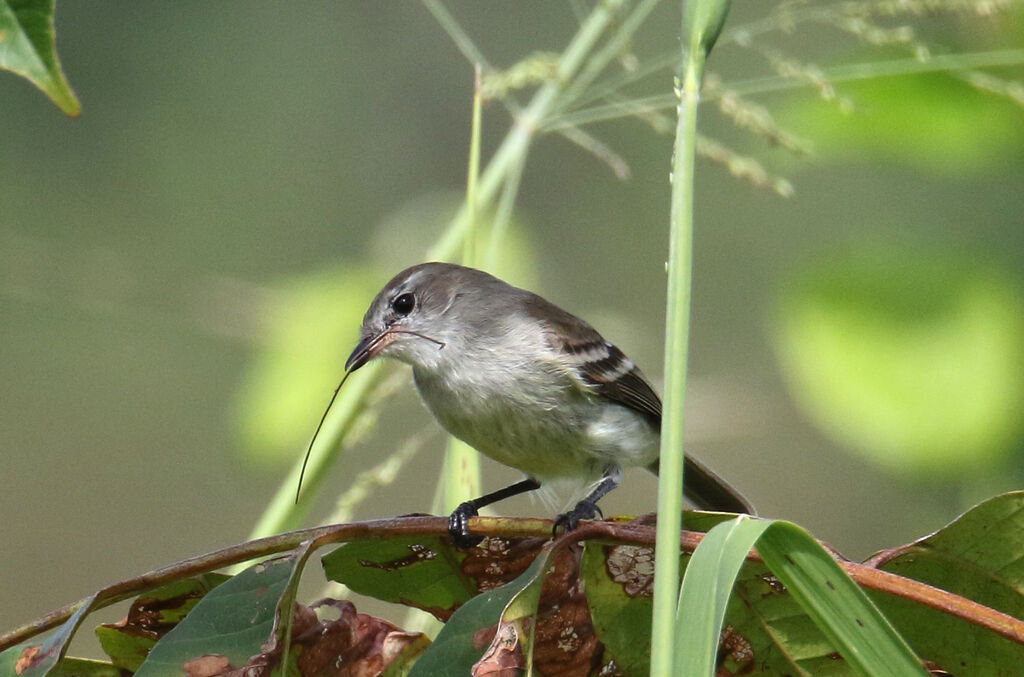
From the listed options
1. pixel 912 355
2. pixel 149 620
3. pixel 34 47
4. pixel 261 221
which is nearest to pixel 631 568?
pixel 149 620

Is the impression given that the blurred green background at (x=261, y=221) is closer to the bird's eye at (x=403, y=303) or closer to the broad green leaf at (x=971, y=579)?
the bird's eye at (x=403, y=303)

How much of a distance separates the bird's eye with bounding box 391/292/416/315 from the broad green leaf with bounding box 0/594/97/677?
1.25m

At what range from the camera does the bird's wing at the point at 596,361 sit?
2281 millimetres

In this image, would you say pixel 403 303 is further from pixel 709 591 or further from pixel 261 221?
pixel 261 221

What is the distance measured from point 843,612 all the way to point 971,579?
0.33 metres

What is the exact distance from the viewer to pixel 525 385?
2178mm

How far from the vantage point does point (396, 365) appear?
2061 millimetres

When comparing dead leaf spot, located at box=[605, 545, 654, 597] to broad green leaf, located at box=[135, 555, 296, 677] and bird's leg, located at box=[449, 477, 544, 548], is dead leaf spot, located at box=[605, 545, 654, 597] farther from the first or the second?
broad green leaf, located at box=[135, 555, 296, 677]

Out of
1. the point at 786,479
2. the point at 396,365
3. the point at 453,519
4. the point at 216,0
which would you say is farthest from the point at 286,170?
the point at 453,519

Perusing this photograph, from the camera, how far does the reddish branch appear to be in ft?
3.03

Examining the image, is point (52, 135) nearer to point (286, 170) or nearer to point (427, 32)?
point (286, 170)

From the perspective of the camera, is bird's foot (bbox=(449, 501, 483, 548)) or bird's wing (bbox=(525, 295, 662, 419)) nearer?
bird's foot (bbox=(449, 501, 483, 548))

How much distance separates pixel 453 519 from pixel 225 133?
28.8ft

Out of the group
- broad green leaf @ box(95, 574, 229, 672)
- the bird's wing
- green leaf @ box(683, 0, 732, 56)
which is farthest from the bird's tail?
green leaf @ box(683, 0, 732, 56)
